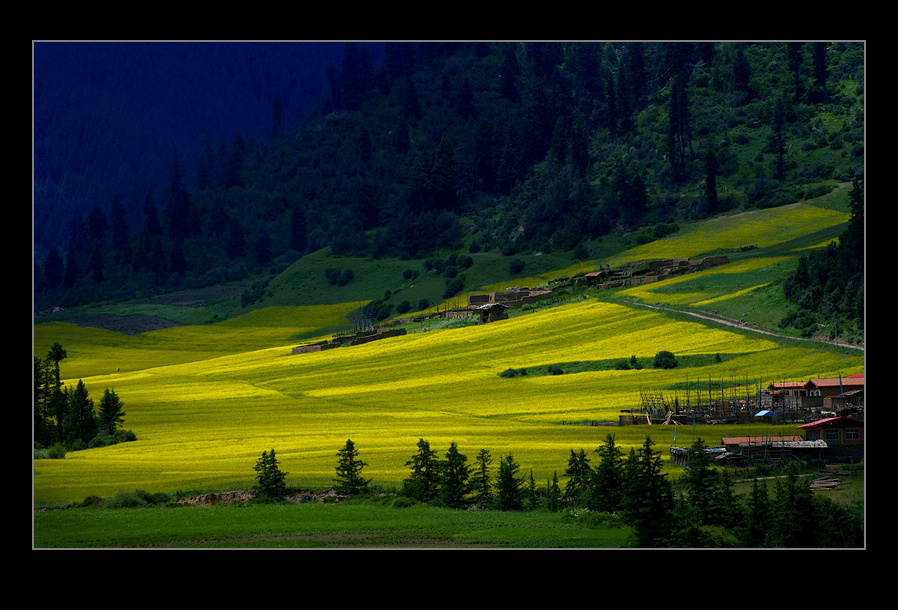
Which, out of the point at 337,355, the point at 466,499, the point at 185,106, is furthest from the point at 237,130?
the point at 466,499

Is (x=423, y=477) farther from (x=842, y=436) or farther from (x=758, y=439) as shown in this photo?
(x=842, y=436)

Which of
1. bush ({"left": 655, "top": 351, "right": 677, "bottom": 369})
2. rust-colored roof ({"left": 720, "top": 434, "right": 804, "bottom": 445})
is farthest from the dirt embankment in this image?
bush ({"left": 655, "top": 351, "right": 677, "bottom": 369})

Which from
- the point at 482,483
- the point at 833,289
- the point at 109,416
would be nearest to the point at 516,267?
the point at 833,289

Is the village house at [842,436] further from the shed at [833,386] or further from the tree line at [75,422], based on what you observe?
the tree line at [75,422]

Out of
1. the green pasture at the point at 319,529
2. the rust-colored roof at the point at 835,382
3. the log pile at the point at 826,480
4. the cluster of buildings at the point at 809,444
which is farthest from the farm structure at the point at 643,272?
the green pasture at the point at 319,529

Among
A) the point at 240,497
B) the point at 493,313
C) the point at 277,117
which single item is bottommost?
the point at 240,497

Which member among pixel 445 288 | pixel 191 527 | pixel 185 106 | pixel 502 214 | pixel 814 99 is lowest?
pixel 191 527

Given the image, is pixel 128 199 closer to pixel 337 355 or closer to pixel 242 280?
pixel 242 280
